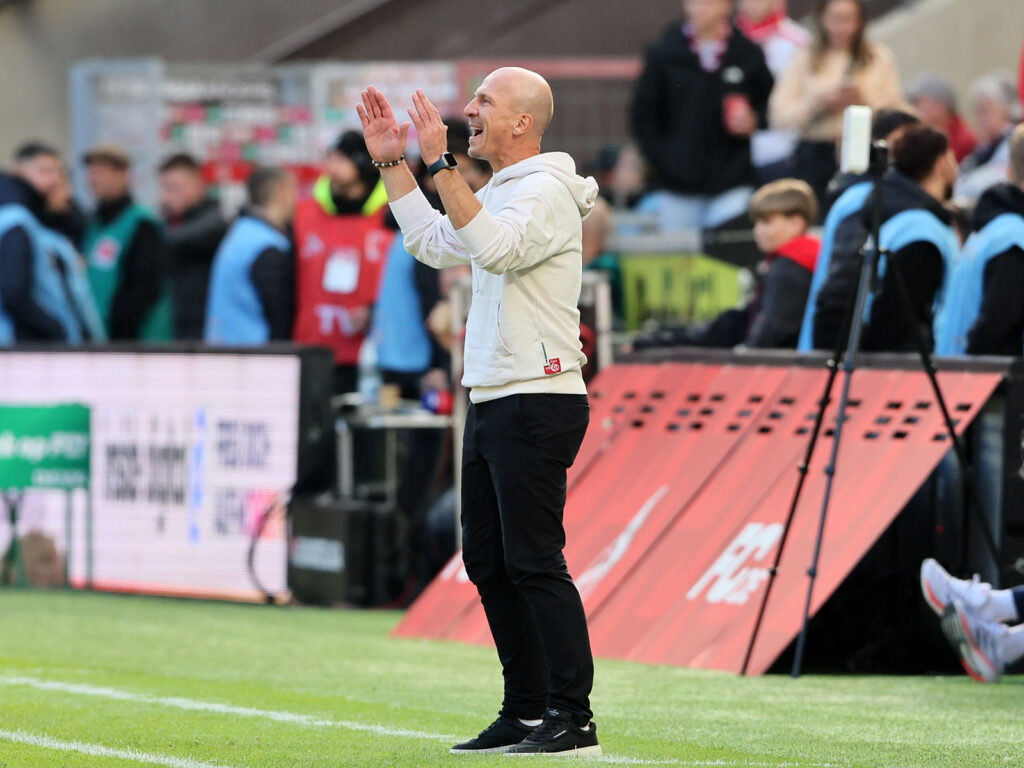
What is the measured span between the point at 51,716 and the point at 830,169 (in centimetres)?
790

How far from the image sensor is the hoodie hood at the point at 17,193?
15000 millimetres

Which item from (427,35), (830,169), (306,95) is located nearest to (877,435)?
(830,169)

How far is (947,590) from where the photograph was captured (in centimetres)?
877

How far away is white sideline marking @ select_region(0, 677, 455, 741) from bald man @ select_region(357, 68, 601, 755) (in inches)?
25.4

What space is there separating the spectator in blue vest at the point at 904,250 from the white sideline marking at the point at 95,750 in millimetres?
4612

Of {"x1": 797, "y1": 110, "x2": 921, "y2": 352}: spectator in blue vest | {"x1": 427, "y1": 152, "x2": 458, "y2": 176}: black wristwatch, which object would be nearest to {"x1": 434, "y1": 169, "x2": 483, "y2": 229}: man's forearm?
{"x1": 427, "y1": 152, "x2": 458, "y2": 176}: black wristwatch

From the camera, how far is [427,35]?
20.8m

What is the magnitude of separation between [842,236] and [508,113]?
4.04m

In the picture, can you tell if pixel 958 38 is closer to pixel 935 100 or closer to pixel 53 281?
pixel 935 100

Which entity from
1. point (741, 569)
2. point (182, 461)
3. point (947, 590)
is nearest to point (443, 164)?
point (947, 590)

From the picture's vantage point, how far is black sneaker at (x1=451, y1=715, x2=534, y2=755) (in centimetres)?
647

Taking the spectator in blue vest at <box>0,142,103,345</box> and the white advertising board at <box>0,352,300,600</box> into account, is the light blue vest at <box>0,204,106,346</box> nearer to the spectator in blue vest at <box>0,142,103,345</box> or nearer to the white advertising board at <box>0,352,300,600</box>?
the spectator in blue vest at <box>0,142,103,345</box>

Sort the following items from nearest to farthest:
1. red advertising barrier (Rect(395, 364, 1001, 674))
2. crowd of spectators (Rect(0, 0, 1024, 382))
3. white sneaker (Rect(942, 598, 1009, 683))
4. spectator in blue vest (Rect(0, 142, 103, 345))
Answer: white sneaker (Rect(942, 598, 1009, 683)) → red advertising barrier (Rect(395, 364, 1001, 674)) → crowd of spectators (Rect(0, 0, 1024, 382)) → spectator in blue vest (Rect(0, 142, 103, 345))

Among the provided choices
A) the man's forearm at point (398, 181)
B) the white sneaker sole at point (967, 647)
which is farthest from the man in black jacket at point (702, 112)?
the man's forearm at point (398, 181)
